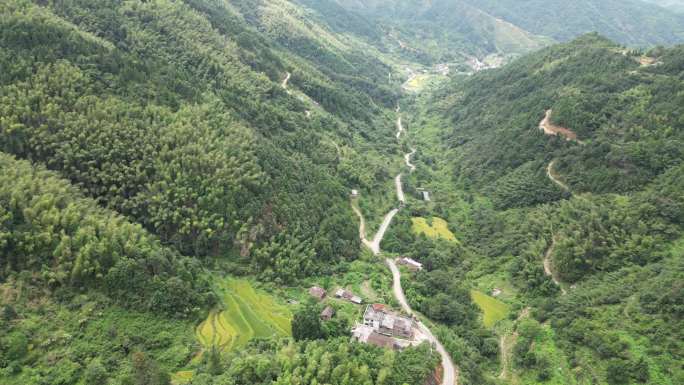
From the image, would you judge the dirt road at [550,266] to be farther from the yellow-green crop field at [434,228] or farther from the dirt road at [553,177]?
the yellow-green crop field at [434,228]

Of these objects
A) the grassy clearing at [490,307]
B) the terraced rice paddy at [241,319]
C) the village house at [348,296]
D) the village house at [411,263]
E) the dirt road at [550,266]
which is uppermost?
the dirt road at [550,266]

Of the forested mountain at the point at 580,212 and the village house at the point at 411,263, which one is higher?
the forested mountain at the point at 580,212

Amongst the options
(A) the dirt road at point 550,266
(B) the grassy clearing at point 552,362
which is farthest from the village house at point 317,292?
(A) the dirt road at point 550,266

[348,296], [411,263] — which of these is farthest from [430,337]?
[411,263]

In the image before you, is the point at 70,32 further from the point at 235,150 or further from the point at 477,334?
the point at 477,334

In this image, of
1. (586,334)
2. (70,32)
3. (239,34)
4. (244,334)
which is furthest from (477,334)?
(239,34)

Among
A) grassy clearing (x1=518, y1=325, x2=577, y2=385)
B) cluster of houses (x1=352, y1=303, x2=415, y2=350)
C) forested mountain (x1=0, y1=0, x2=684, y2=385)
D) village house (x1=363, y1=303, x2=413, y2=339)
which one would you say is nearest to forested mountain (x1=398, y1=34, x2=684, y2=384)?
grassy clearing (x1=518, y1=325, x2=577, y2=385)
